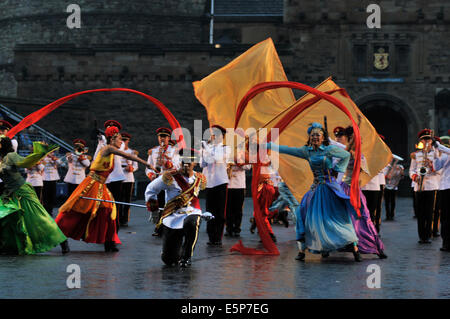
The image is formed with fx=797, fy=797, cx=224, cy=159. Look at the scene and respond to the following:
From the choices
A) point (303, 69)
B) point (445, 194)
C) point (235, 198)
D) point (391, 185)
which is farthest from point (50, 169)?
point (303, 69)

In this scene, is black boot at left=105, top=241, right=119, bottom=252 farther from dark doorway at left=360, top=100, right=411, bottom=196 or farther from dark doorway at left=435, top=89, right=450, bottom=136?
dark doorway at left=435, top=89, right=450, bottom=136

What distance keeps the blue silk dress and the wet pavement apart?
34 centimetres

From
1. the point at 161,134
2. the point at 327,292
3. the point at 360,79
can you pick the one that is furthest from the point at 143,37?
the point at 327,292

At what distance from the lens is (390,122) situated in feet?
133

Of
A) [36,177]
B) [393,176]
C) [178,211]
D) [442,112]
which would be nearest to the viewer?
[178,211]

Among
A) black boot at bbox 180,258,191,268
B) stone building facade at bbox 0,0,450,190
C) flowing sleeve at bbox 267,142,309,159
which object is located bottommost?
black boot at bbox 180,258,191,268

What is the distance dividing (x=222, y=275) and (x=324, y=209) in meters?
2.35

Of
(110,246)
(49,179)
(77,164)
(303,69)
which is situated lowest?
(110,246)

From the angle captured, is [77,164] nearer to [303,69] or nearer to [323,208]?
[323,208]

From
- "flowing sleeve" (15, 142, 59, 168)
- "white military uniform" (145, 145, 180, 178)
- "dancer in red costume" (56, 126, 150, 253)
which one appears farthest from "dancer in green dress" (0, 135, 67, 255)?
"white military uniform" (145, 145, 180, 178)

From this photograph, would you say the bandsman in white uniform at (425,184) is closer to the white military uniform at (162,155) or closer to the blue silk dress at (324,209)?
the blue silk dress at (324,209)

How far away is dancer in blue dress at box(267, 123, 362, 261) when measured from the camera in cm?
1135

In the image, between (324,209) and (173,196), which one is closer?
(173,196)
